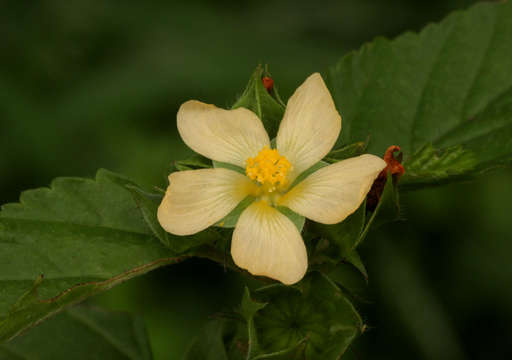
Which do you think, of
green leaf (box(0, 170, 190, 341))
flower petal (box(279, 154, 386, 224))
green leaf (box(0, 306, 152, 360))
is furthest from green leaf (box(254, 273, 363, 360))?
green leaf (box(0, 306, 152, 360))

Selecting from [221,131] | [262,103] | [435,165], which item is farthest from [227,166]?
[435,165]

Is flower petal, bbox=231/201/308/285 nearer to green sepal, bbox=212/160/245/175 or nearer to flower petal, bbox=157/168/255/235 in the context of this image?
flower petal, bbox=157/168/255/235

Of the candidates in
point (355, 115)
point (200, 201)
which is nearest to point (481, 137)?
Answer: point (355, 115)

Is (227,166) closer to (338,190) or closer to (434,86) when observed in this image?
(338,190)

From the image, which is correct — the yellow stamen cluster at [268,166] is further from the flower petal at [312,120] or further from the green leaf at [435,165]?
the green leaf at [435,165]

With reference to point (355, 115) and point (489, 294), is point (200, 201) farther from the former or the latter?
point (489, 294)
